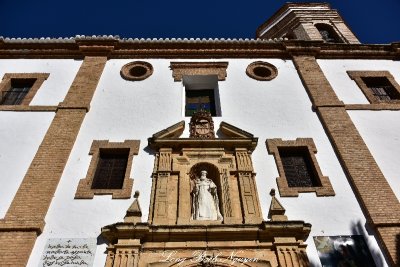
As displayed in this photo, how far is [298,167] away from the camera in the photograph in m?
8.87

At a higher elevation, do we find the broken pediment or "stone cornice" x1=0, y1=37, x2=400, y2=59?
"stone cornice" x1=0, y1=37, x2=400, y2=59

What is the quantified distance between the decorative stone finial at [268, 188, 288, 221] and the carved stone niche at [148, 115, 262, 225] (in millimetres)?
247

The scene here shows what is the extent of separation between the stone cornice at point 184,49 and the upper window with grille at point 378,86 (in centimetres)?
106

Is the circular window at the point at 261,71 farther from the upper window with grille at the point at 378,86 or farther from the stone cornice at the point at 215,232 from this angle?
the stone cornice at the point at 215,232

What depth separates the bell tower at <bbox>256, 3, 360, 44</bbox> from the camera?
611 inches

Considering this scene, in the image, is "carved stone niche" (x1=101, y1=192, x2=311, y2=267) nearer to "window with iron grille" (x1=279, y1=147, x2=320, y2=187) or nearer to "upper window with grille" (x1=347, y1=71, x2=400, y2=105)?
"window with iron grille" (x1=279, y1=147, x2=320, y2=187)

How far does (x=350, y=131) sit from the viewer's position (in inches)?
373

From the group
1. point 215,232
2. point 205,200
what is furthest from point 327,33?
point 215,232

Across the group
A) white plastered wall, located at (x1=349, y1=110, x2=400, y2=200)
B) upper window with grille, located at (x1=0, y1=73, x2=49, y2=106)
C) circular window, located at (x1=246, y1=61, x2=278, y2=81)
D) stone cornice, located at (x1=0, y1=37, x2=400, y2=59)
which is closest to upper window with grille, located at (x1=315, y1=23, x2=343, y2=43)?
stone cornice, located at (x1=0, y1=37, x2=400, y2=59)

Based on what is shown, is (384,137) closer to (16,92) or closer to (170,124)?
(170,124)

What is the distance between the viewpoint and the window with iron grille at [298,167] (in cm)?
849

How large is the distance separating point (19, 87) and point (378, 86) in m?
11.5

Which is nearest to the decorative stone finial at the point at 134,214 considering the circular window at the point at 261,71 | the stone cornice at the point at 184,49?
the circular window at the point at 261,71

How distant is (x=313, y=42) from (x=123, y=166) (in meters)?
7.98
